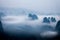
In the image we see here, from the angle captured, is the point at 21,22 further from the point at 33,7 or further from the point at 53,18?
the point at 53,18

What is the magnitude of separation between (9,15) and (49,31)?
536 millimetres

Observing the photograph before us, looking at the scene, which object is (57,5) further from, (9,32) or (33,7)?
(9,32)

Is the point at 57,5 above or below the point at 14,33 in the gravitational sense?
above

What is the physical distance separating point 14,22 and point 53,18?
488 mm

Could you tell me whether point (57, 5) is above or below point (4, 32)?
above

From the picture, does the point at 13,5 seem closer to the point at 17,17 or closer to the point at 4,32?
the point at 17,17

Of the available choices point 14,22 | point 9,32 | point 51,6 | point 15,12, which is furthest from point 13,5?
point 51,6

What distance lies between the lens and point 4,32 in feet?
3.47

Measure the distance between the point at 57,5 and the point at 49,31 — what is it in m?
0.34

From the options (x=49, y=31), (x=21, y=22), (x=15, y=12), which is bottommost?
(x=49, y=31)

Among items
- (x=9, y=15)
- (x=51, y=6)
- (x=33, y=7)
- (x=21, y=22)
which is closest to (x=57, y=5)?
(x=51, y=6)

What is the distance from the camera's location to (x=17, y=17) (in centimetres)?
A: 105

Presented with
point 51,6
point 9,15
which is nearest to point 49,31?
point 51,6

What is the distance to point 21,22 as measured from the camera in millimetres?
1059
